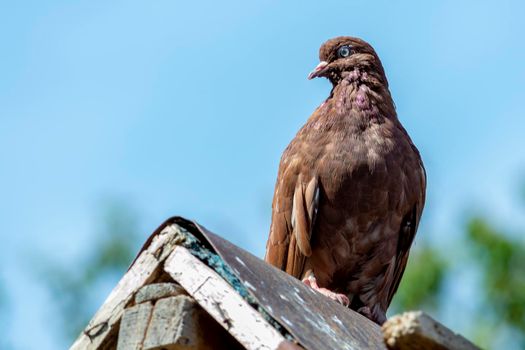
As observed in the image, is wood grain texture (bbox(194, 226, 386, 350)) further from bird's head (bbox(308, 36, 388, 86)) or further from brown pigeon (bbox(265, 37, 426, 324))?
bird's head (bbox(308, 36, 388, 86))

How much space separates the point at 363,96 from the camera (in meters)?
7.10

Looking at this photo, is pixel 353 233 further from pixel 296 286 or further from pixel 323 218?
pixel 296 286

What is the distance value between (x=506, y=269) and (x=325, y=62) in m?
7.34

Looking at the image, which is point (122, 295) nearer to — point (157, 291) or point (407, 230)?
point (157, 291)

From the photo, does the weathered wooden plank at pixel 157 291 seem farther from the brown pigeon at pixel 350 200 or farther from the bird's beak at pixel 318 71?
the bird's beak at pixel 318 71

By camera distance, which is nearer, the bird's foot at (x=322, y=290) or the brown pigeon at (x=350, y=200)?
the bird's foot at (x=322, y=290)

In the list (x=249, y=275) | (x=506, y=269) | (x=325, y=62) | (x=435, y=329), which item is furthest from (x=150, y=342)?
(x=506, y=269)

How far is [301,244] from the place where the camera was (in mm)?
6852

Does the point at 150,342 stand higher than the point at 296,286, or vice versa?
the point at 296,286

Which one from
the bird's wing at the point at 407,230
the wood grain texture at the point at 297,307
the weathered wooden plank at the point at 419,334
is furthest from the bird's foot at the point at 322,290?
the weathered wooden plank at the point at 419,334

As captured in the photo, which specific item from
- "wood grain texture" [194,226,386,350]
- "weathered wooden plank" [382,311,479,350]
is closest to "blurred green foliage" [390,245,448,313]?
"wood grain texture" [194,226,386,350]

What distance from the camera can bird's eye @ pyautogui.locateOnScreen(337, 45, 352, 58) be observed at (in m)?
7.45

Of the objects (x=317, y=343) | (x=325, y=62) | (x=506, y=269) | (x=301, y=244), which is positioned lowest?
(x=317, y=343)

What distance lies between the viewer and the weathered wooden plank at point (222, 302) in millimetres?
3744
